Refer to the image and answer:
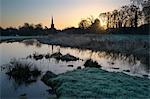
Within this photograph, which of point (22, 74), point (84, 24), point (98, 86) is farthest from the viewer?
point (84, 24)

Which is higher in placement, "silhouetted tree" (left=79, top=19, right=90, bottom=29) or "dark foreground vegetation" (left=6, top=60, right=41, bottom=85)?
"silhouetted tree" (left=79, top=19, right=90, bottom=29)

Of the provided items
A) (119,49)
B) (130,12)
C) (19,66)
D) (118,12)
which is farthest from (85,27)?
A: (19,66)

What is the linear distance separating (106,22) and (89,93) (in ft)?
222

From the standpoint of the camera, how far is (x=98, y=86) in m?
10.6

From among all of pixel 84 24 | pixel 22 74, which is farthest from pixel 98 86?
pixel 84 24

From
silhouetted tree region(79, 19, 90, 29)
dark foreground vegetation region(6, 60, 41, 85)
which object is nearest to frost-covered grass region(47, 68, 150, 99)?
dark foreground vegetation region(6, 60, 41, 85)

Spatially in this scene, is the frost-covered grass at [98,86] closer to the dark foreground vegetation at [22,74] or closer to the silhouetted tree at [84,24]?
the dark foreground vegetation at [22,74]

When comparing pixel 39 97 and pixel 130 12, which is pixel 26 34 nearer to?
pixel 130 12

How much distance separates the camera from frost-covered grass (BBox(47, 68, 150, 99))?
381 inches

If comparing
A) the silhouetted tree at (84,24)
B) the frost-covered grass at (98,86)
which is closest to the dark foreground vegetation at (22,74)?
the frost-covered grass at (98,86)

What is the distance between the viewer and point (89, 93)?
9.83 meters

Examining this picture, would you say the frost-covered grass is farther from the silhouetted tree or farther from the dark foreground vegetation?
the silhouetted tree

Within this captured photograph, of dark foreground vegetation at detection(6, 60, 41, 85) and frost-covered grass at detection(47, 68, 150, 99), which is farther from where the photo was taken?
dark foreground vegetation at detection(6, 60, 41, 85)

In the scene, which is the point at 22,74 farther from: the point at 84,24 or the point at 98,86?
the point at 84,24
